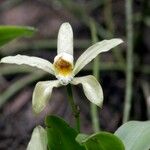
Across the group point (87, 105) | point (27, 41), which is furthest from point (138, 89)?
point (27, 41)

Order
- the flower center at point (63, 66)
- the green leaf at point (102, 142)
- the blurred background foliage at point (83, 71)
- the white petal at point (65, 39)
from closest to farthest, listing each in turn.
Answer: the green leaf at point (102, 142) → the flower center at point (63, 66) → the white petal at point (65, 39) → the blurred background foliage at point (83, 71)

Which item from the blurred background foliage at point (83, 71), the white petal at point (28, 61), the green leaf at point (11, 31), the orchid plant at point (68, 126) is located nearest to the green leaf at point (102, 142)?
the orchid plant at point (68, 126)

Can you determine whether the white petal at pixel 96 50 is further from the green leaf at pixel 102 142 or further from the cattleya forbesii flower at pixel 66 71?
the green leaf at pixel 102 142

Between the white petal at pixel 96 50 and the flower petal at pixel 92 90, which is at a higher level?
the white petal at pixel 96 50

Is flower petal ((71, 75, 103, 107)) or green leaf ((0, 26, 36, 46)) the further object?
green leaf ((0, 26, 36, 46))

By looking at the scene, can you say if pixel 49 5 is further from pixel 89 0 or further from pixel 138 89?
pixel 138 89

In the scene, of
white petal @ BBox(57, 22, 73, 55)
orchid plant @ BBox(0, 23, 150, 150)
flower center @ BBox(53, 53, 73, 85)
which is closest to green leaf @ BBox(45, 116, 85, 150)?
orchid plant @ BBox(0, 23, 150, 150)

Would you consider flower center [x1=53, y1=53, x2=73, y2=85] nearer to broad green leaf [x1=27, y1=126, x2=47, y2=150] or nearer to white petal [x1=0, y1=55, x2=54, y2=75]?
white petal [x1=0, y1=55, x2=54, y2=75]
